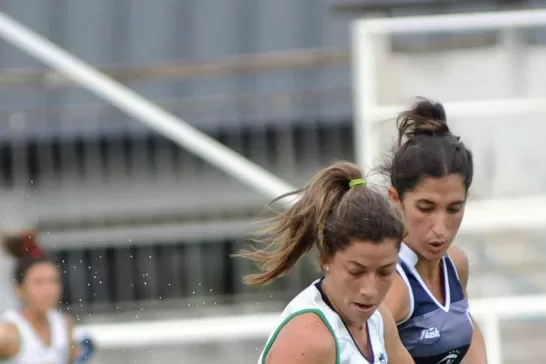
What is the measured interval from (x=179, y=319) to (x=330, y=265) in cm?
462

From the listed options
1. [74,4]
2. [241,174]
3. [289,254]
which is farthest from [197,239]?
[289,254]

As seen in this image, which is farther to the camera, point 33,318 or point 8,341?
point 33,318

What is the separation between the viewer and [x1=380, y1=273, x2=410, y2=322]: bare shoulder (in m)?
4.30

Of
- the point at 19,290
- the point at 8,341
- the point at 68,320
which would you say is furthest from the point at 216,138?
the point at 8,341

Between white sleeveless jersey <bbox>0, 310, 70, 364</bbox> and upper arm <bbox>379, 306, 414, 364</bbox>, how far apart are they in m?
4.22

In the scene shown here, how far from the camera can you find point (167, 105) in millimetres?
9977

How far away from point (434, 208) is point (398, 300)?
27 cm

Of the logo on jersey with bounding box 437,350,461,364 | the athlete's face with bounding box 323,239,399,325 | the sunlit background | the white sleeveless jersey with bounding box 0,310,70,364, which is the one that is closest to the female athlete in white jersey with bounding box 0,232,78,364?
the white sleeveless jersey with bounding box 0,310,70,364

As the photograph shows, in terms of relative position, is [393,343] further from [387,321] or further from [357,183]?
[357,183]

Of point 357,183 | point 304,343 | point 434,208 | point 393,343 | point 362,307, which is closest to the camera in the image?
point 304,343

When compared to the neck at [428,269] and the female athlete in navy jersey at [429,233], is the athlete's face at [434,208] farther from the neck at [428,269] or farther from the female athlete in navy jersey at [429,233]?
the neck at [428,269]

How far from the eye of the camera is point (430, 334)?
14.3ft

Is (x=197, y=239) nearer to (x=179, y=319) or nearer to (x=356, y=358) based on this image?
(x=179, y=319)

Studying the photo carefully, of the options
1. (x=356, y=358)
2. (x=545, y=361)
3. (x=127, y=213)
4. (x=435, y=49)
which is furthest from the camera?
(x=127, y=213)
